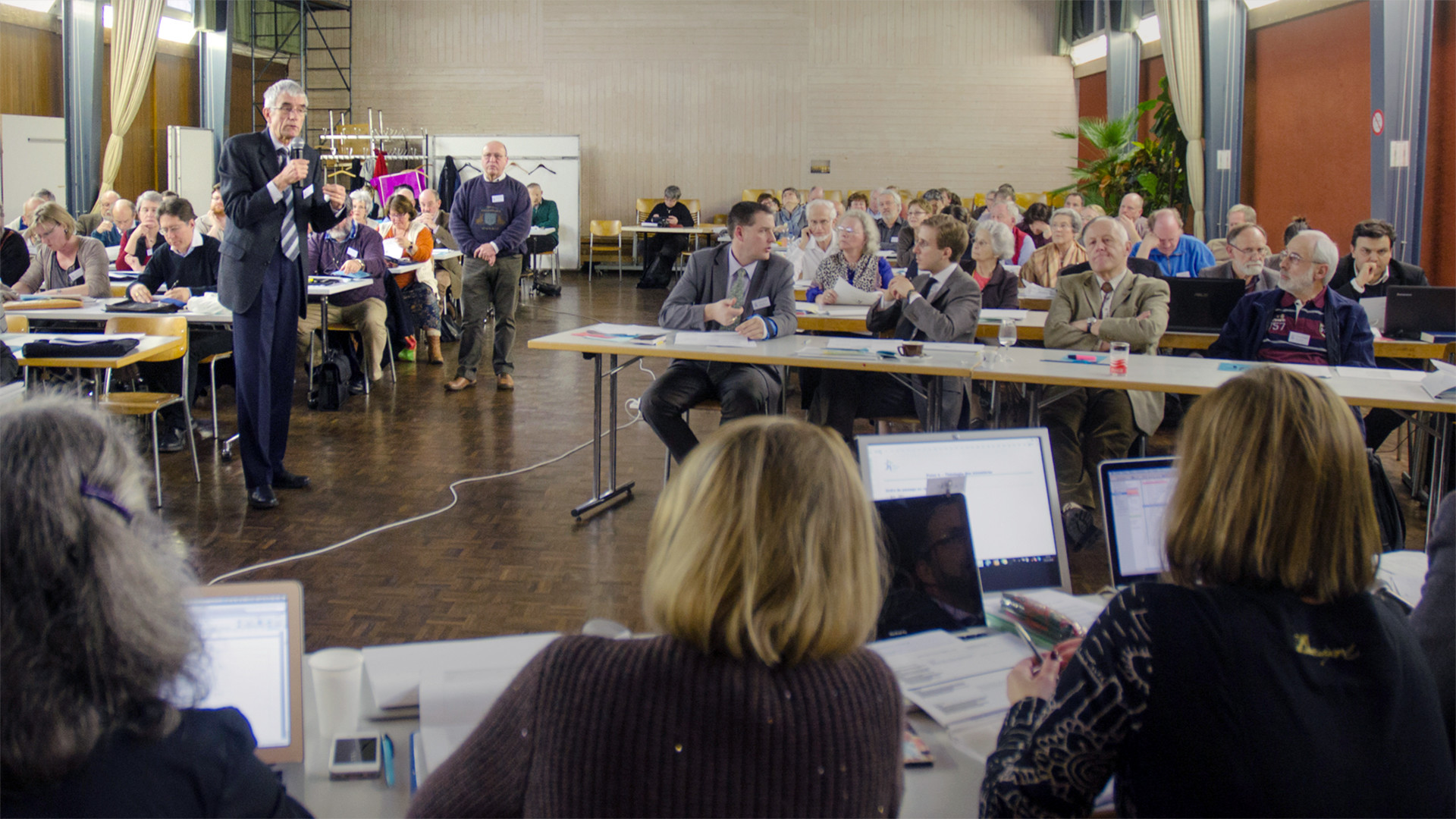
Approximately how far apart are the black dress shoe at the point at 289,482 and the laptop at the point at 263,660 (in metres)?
3.65

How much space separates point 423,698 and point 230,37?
48.5 ft

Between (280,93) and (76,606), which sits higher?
(280,93)

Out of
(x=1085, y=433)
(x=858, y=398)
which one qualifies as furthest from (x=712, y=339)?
(x=1085, y=433)

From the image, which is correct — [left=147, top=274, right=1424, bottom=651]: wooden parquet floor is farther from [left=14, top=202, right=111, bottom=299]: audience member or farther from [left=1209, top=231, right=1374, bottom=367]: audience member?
[left=14, top=202, right=111, bottom=299]: audience member

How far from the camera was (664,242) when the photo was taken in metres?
15.1

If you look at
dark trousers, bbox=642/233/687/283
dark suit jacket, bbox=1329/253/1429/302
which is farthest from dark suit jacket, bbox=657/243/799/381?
dark trousers, bbox=642/233/687/283

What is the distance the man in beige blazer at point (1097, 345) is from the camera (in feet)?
14.6

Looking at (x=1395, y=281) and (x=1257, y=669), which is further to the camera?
(x=1395, y=281)

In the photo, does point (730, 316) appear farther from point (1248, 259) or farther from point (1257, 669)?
point (1257, 669)

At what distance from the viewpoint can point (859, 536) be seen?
3.87ft

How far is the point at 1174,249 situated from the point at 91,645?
701cm

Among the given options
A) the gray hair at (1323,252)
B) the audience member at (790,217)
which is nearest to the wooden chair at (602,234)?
the audience member at (790,217)

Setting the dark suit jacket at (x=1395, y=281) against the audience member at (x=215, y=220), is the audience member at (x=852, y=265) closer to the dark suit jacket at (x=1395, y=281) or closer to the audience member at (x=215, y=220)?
the dark suit jacket at (x=1395, y=281)

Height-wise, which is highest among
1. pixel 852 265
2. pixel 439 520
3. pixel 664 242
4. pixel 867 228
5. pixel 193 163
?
pixel 193 163
